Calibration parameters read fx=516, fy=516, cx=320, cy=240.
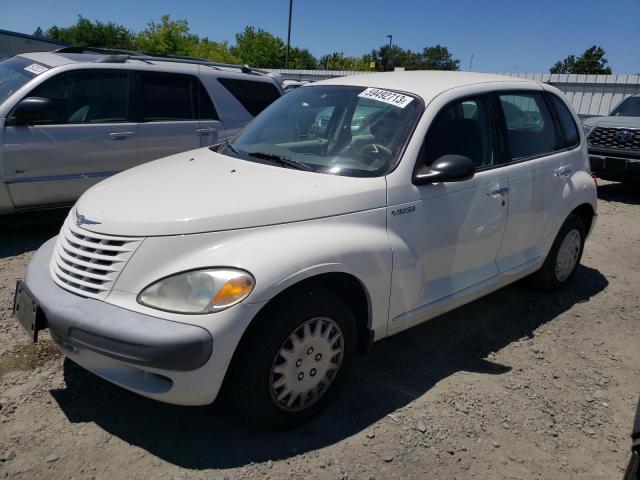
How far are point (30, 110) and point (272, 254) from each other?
3748 millimetres

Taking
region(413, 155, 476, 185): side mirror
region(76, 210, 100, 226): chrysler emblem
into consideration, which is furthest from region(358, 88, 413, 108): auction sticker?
region(76, 210, 100, 226): chrysler emblem

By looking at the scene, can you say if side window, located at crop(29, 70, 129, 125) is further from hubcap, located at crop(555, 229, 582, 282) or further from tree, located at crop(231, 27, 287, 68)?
tree, located at crop(231, 27, 287, 68)

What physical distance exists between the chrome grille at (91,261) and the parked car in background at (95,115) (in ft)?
9.65

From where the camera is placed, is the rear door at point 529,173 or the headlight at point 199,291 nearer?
the headlight at point 199,291

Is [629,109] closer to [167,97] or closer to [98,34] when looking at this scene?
[167,97]

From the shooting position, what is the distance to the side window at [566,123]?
4.23 m

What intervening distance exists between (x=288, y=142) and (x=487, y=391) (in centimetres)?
198

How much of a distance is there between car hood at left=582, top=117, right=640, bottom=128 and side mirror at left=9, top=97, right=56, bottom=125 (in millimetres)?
8718

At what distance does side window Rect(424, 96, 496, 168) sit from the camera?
311 centimetres

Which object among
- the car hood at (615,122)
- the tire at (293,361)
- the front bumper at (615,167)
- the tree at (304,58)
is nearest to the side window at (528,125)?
the tire at (293,361)

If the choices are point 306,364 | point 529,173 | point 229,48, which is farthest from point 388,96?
point 229,48

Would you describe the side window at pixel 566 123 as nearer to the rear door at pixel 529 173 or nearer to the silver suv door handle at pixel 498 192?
the rear door at pixel 529 173

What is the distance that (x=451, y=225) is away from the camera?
3.12 meters

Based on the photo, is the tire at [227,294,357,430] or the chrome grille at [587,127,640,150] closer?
the tire at [227,294,357,430]
